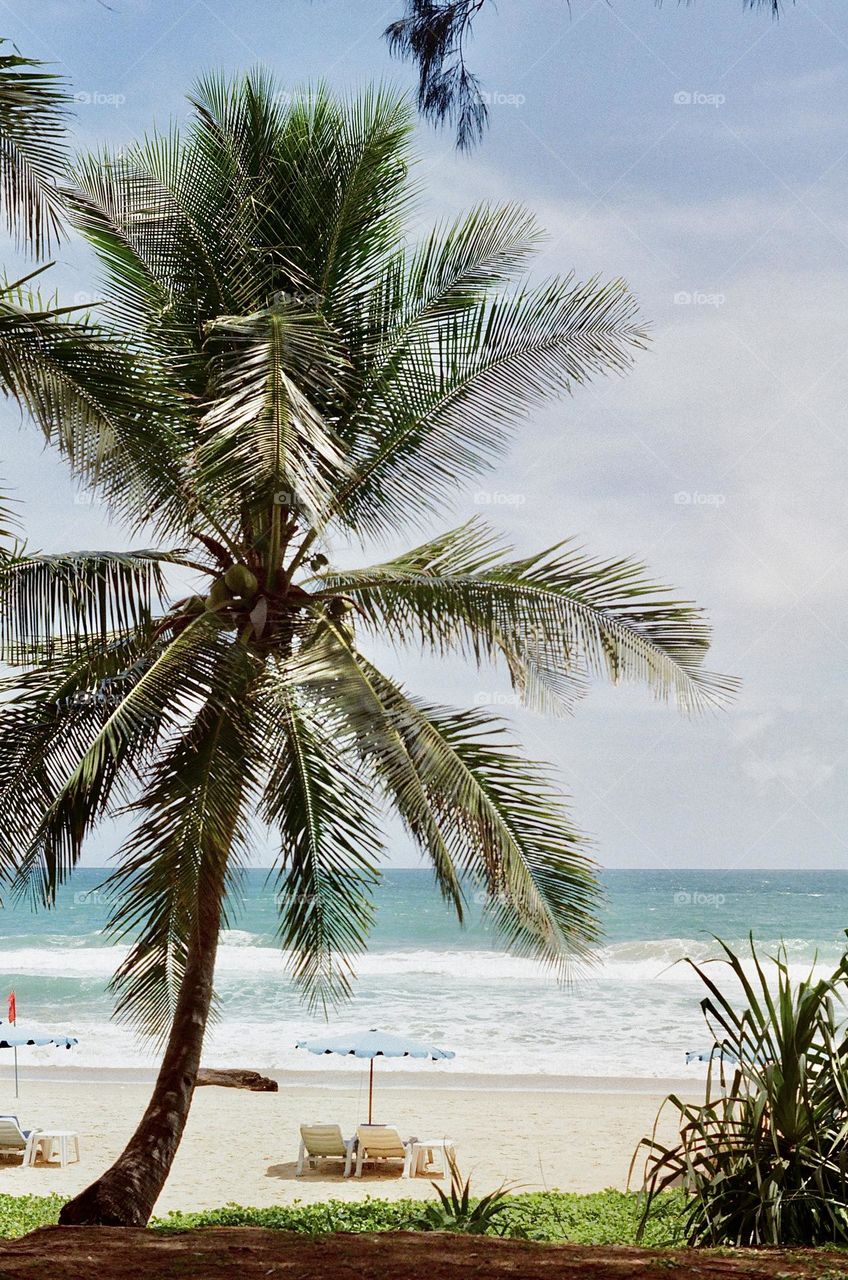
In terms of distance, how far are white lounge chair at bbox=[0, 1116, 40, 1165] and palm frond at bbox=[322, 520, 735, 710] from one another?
8.64 m

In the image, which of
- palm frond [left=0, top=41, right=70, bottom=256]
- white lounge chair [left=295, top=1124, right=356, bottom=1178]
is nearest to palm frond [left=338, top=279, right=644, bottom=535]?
palm frond [left=0, top=41, right=70, bottom=256]

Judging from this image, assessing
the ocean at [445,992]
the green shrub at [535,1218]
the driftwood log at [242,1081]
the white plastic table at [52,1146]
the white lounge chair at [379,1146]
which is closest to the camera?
the green shrub at [535,1218]

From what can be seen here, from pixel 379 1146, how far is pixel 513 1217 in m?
5.66

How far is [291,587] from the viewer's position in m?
8.18

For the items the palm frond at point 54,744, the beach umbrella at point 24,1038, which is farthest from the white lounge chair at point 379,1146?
the palm frond at point 54,744

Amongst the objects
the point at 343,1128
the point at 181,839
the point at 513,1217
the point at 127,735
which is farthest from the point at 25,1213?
the point at 343,1128

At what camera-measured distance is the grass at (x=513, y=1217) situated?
21.2 ft

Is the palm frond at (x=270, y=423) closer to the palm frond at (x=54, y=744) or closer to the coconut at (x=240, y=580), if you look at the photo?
the coconut at (x=240, y=580)

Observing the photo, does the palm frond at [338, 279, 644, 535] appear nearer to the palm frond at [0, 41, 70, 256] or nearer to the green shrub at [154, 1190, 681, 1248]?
the palm frond at [0, 41, 70, 256]

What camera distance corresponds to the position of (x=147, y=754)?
725 centimetres

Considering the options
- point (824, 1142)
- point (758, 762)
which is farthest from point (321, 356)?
point (758, 762)

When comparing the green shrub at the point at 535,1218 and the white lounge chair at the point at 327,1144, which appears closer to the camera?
the green shrub at the point at 535,1218

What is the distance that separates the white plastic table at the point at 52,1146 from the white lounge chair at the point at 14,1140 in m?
0.05

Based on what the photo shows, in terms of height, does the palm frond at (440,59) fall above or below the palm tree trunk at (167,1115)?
above
